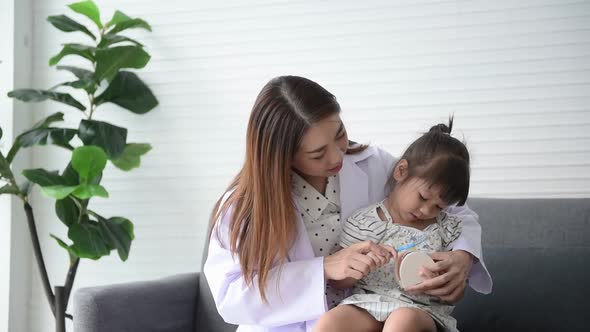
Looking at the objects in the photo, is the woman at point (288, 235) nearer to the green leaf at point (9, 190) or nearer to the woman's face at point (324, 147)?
the woman's face at point (324, 147)

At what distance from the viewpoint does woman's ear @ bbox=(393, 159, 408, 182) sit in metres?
1.86

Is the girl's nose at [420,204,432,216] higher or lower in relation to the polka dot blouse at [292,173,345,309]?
higher

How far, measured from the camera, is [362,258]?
1.65 m

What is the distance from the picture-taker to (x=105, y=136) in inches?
120

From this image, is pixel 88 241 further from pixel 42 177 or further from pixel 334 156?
pixel 334 156

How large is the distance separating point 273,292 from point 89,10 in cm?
185

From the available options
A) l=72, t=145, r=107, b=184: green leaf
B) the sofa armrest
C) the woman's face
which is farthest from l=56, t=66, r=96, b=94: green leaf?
the woman's face

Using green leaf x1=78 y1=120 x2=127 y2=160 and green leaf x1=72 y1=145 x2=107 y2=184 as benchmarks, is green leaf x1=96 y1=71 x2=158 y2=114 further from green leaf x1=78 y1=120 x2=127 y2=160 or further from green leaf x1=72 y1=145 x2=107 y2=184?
green leaf x1=72 y1=145 x2=107 y2=184

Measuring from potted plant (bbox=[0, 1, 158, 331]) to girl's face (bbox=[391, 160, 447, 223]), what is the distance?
1450 millimetres

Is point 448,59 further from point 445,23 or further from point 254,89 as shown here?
point 254,89

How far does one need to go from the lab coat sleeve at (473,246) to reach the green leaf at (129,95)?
5.61 feet

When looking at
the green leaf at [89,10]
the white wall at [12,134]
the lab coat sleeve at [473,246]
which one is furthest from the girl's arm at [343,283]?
the white wall at [12,134]

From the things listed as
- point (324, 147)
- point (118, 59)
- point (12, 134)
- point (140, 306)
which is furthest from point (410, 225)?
point (12, 134)

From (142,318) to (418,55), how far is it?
4.87 ft
